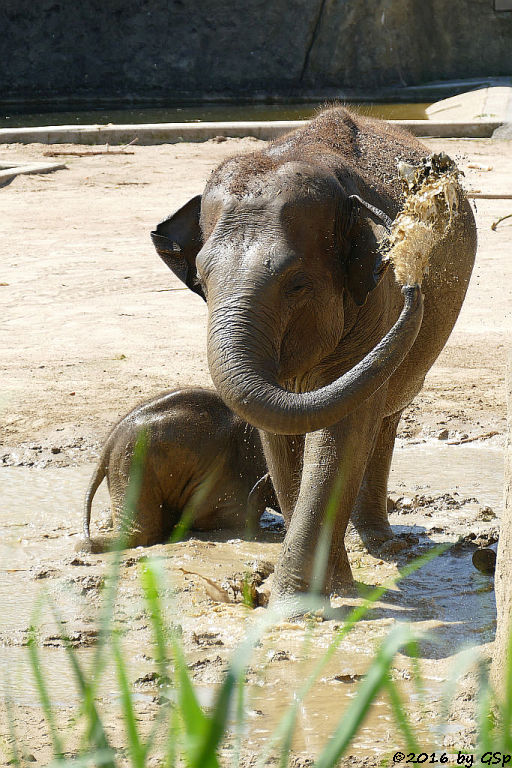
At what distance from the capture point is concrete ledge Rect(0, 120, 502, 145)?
668 inches

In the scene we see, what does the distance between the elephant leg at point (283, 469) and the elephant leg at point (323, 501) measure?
407mm

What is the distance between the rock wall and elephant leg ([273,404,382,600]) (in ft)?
82.6

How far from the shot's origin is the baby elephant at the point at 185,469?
5195mm

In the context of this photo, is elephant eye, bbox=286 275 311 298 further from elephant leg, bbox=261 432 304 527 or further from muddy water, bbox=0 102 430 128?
muddy water, bbox=0 102 430 128

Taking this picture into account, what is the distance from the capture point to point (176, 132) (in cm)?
1730

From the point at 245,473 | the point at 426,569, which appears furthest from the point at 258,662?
the point at 245,473

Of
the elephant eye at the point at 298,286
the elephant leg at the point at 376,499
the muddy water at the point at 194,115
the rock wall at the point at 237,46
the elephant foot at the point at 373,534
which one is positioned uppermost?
the rock wall at the point at 237,46

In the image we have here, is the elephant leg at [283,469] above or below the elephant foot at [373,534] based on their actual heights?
above

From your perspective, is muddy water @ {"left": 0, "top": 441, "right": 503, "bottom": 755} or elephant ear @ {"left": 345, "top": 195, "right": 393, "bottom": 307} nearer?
muddy water @ {"left": 0, "top": 441, "right": 503, "bottom": 755}

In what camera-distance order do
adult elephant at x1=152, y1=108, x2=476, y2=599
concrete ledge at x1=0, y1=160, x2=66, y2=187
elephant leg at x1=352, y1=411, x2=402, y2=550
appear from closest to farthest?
adult elephant at x1=152, y1=108, x2=476, y2=599
elephant leg at x1=352, y1=411, x2=402, y2=550
concrete ledge at x1=0, y1=160, x2=66, y2=187

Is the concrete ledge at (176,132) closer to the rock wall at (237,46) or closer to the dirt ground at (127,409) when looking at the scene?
the dirt ground at (127,409)

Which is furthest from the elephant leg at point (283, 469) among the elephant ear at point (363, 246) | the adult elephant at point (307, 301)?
the elephant ear at point (363, 246)

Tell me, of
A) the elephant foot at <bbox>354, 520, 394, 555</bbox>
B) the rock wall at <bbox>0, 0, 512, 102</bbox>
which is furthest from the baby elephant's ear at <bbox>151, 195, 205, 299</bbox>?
the rock wall at <bbox>0, 0, 512, 102</bbox>

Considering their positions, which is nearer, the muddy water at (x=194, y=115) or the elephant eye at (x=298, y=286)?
the elephant eye at (x=298, y=286)
